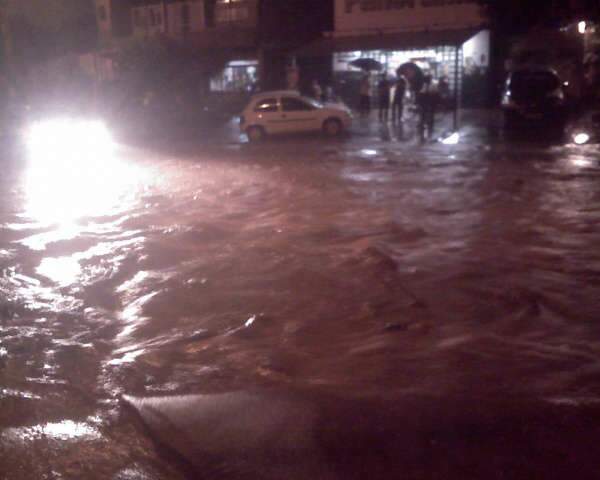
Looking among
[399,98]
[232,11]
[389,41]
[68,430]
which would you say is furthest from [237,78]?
[68,430]

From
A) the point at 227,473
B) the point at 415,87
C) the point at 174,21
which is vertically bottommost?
the point at 227,473

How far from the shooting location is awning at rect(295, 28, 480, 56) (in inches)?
1138

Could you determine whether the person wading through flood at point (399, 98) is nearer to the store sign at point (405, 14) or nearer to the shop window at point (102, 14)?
the store sign at point (405, 14)

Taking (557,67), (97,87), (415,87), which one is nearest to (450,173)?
(415,87)

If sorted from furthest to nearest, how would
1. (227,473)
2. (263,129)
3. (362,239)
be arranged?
(263,129) < (362,239) < (227,473)

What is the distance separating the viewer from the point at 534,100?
74.8 feet

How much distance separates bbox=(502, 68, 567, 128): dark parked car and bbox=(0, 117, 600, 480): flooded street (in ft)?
24.4

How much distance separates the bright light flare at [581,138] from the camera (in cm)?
2045

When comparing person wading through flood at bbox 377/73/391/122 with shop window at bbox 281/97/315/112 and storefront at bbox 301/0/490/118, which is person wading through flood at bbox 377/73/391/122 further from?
shop window at bbox 281/97/315/112

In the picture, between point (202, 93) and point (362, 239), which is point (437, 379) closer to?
point (362, 239)

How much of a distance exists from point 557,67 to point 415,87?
6.52 m

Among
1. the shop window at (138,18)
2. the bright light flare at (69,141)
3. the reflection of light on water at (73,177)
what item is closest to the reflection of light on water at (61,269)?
the reflection of light on water at (73,177)

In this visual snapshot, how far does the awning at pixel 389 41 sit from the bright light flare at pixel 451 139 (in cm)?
623

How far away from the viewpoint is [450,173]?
16.0m
